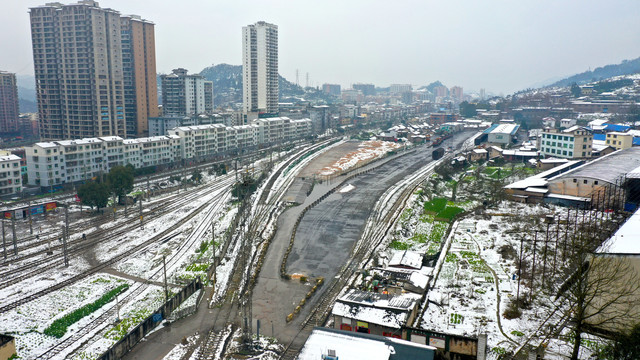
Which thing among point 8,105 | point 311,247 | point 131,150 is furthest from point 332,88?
point 311,247

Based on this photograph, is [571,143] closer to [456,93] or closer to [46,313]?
[46,313]

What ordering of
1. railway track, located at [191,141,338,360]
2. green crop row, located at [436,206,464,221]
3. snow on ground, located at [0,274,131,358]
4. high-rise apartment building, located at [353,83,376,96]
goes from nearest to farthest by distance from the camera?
railway track, located at [191,141,338,360]
snow on ground, located at [0,274,131,358]
green crop row, located at [436,206,464,221]
high-rise apartment building, located at [353,83,376,96]

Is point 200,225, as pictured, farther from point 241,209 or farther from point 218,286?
point 218,286

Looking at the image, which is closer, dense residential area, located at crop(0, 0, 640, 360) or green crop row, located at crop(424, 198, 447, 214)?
dense residential area, located at crop(0, 0, 640, 360)

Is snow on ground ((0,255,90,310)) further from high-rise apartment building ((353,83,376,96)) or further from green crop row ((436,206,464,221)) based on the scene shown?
high-rise apartment building ((353,83,376,96))

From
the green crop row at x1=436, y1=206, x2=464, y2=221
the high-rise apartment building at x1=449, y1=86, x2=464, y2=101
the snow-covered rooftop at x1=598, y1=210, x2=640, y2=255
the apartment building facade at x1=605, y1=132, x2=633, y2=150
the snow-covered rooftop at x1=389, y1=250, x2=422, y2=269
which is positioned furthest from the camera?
the high-rise apartment building at x1=449, y1=86, x2=464, y2=101

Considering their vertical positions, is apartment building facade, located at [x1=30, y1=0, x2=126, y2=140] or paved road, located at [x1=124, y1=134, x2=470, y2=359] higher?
apartment building facade, located at [x1=30, y1=0, x2=126, y2=140]

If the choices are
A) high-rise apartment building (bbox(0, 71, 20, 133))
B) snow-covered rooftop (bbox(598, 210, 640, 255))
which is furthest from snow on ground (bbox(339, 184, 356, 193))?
high-rise apartment building (bbox(0, 71, 20, 133))
